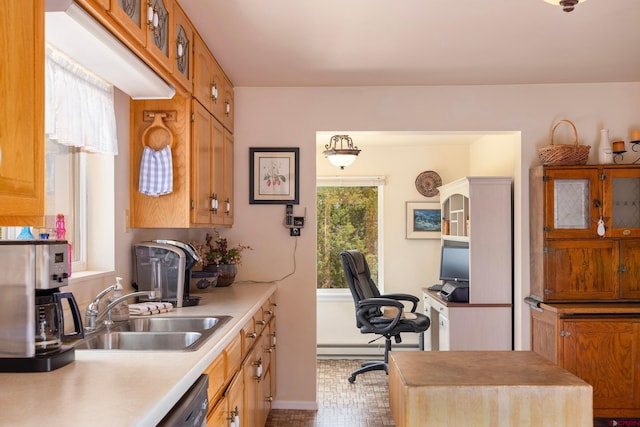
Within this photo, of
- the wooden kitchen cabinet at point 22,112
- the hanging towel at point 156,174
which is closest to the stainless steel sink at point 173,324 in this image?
the hanging towel at point 156,174

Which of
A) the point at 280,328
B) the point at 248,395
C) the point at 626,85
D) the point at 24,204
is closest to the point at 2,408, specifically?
the point at 24,204

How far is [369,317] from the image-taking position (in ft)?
15.6

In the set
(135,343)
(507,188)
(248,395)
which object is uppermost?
(507,188)

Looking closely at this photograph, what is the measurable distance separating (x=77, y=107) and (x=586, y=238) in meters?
3.24

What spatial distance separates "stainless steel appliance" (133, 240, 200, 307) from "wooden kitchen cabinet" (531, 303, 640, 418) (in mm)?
2358

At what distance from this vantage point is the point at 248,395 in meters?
2.59

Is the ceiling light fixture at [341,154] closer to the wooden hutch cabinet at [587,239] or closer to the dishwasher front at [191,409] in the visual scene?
the wooden hutch cabinet at [587,239]

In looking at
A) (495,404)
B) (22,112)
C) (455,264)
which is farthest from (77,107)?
(455,264)

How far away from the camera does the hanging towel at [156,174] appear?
2.82 m

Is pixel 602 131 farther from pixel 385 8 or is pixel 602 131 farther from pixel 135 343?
pixel 135 343

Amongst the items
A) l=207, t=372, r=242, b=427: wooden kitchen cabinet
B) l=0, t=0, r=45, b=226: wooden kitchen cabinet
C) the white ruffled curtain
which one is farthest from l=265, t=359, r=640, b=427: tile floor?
l=0, t=0, r=45, b=226: wooden kitchen cabinet

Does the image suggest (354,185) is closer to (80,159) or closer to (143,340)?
(80,159)

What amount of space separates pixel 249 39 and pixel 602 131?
2555mm

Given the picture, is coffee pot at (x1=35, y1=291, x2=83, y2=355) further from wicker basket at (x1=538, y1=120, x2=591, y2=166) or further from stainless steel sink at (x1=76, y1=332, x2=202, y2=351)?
wicker basket at (x1=538, y1=120, x2=591, y2=166)
